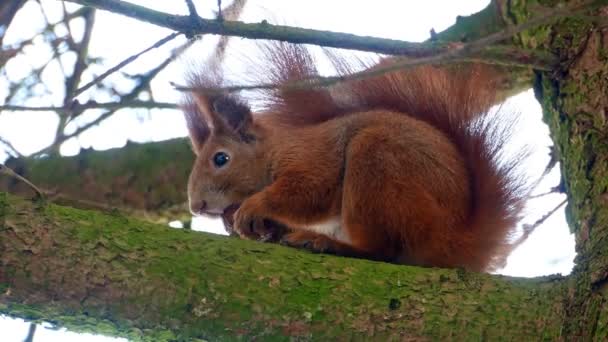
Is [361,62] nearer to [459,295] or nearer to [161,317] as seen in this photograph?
[459,295]

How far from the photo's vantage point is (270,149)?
2.75 metres

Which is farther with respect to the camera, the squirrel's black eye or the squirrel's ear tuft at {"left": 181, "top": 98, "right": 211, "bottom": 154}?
the squirrel's ear tuft at {"left": 181, "top": 98, "right": 211, "bottom": 154}

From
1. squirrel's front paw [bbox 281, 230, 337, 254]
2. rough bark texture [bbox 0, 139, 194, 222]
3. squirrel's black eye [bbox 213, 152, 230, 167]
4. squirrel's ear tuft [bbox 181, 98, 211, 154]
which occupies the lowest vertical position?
squirrel's front paw [bbox 281, 230, 337, 254]

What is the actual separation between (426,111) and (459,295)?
35.9 inches

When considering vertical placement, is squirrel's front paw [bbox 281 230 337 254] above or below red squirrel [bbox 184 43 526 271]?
below

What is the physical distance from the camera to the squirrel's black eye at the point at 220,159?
2.75 m

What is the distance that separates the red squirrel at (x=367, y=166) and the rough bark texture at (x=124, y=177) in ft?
0.44

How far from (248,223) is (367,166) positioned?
1.31 ft

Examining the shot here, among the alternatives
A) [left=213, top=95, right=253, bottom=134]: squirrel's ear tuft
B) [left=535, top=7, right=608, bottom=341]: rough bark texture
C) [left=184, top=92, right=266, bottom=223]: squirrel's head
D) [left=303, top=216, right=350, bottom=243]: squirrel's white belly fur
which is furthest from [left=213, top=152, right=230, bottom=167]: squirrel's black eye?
[left=535, top=7, right=608, bottom=341]: rough bark texture

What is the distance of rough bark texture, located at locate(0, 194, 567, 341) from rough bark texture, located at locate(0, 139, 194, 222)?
0.83m

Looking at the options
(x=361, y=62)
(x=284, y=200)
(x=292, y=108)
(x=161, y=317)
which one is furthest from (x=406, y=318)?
(x=292, y=108)

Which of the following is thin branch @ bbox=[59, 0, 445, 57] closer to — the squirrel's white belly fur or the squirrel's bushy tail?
the squirrel's bushy tail

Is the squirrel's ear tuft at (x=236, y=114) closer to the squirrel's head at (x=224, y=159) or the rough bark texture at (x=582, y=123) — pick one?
the squirrel's head at (x=224, y=159)

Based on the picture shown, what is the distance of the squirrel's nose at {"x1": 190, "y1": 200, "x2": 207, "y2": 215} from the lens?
102 inches
